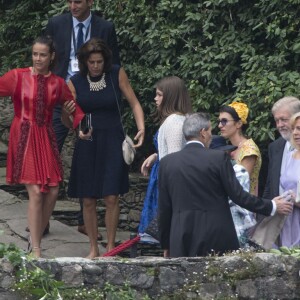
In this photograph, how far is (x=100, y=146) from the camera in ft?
35.1

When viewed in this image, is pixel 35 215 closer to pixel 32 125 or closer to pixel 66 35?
pixel 32 125

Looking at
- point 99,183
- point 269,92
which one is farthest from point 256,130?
point 99,183

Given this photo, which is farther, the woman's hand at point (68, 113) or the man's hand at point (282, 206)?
the woman's hand at point (68, 113)

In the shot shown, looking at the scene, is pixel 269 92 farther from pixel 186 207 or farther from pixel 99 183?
pixel 186 207

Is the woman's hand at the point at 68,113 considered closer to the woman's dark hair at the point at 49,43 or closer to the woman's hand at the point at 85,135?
the woman's hand at the point at 85,135

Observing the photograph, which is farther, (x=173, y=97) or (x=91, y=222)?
(x=91, y=222)

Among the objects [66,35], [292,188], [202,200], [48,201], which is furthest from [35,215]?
[292,188]

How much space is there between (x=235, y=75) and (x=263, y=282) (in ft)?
12.3

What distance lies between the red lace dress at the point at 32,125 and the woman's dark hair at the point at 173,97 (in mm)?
899

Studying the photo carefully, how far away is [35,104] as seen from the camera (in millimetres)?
10289

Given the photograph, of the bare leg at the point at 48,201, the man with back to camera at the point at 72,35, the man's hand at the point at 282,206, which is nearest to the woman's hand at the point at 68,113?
the man with back to camera at the point at 72,35

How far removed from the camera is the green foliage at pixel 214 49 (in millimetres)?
11164

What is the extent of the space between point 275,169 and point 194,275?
5.09 ft

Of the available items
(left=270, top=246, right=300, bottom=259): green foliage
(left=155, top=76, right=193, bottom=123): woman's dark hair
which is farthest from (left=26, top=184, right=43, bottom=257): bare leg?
(left=270, top=246, right=300, bottom=259): green foliage
